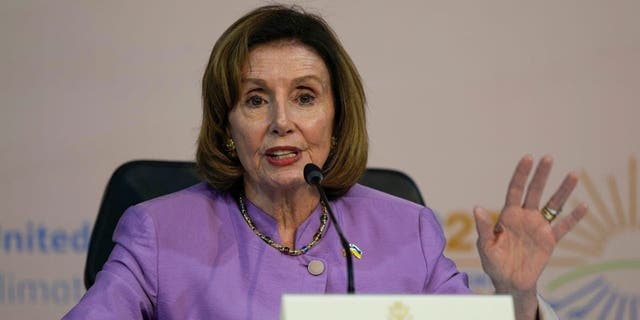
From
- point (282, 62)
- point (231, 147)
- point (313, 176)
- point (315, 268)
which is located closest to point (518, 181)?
point (313, 176)

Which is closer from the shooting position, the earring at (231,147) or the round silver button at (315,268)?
the round silver button at (315,268)

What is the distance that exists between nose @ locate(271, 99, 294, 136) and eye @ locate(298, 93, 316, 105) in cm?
6

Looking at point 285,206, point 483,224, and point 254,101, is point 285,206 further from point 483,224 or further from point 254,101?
point 483,224

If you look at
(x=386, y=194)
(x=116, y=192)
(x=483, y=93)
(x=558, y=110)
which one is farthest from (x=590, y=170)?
(x=116, y=192)

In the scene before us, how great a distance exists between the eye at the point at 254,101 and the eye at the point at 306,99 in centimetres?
8

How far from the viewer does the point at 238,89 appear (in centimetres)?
211

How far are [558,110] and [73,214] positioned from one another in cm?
158

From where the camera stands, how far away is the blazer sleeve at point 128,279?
72.8 inches

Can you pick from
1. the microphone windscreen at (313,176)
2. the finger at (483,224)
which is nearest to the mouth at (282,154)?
the microphone windscreen at (313,176)

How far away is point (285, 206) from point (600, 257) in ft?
4.48

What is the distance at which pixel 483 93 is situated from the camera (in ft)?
10.1

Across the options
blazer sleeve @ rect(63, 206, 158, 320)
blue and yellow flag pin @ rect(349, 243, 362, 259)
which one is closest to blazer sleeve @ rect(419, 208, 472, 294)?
blue and yellow flag pin @ rect(349, 243, 362, 259)

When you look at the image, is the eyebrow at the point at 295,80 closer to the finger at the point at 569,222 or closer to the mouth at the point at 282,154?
the mouth at the point at 282,154

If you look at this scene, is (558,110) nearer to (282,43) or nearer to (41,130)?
(282,43)
